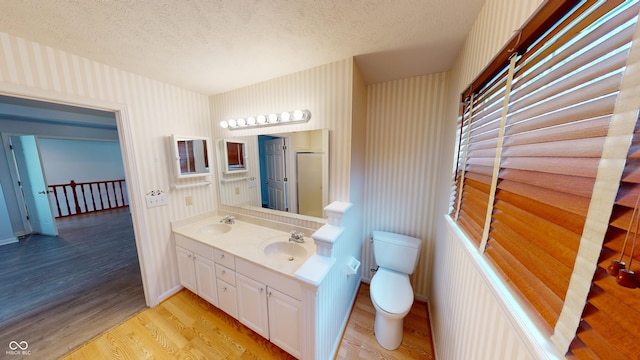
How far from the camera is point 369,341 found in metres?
1.56

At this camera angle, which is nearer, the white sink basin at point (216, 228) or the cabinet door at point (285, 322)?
the cabinet door at point (285, 322)

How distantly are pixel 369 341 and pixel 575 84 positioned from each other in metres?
1.98

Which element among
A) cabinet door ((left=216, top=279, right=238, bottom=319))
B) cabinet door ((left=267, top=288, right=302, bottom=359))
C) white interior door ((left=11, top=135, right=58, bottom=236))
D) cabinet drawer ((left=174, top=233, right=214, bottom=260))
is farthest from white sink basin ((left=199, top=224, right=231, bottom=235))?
white interior door ((left=11, top=135, right=58, bottom=236))

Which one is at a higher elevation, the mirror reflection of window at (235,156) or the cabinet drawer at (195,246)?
the mirror reflection of window at (235,156)

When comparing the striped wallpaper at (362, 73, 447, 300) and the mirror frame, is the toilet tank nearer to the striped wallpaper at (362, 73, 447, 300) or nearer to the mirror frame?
the striped wallpaper at (362, 73, 447, 300)

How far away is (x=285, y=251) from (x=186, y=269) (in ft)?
3.90

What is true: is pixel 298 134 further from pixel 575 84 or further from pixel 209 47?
pixel 575 84

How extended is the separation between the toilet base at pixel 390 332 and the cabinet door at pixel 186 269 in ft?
6.16

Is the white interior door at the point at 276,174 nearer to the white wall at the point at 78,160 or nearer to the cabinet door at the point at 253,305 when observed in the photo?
the cabinet door at the point at 253,305

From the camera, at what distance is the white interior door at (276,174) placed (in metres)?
1.93

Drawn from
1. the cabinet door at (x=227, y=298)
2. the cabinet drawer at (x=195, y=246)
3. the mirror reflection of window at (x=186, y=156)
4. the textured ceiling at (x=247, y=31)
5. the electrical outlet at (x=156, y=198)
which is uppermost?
the textured ceiling at (x=247, y=31)

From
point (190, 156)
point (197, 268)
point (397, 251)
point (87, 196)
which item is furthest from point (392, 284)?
point (87, 196)

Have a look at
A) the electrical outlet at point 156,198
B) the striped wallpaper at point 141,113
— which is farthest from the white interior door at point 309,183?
the electrical outlet at point 156,198

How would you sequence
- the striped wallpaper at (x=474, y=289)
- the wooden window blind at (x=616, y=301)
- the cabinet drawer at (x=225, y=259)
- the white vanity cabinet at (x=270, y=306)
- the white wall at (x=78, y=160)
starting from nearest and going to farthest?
the wooden window blind at (x=616, y=301) < the striped wallpaper at (x=474, y=289) < the white vanity cabinet at (x=270, y=306) < the cabinet drawer at (x=225, y=259) < the white wall at (x=78, y=160)
